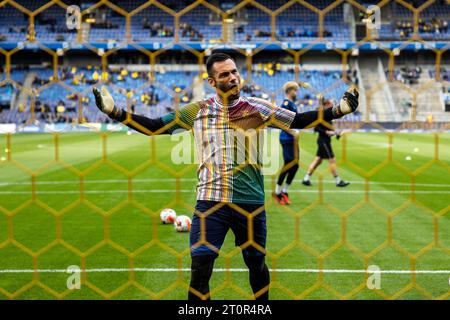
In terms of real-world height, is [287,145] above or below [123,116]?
below

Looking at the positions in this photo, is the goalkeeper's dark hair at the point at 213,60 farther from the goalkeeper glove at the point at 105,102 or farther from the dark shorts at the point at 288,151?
the dark shorts at the point at 288,151

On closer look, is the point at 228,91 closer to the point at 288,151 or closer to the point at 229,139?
the point at 229,139

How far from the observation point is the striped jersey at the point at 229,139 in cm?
372

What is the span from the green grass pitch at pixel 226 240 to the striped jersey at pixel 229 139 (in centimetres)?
21

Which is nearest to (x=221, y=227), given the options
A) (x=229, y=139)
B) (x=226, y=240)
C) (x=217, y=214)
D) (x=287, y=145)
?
(x=217, y=214)

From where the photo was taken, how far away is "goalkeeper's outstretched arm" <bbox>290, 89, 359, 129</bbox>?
136 inches

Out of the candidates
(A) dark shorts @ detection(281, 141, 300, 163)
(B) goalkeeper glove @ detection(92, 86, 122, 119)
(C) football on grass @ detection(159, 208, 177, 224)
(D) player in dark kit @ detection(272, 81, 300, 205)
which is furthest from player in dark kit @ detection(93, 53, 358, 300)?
(A) dark shorts @ detection(281, 141, 300, 163)

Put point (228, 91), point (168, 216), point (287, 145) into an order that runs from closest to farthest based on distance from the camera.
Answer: point (228, 91) → point (168, 216) → point (287, 145)

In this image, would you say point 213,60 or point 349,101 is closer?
point 349,101

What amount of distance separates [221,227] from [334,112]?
0.97m

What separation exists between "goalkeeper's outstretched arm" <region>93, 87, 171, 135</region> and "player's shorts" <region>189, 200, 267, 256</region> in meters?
0.54

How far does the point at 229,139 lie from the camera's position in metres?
3.72

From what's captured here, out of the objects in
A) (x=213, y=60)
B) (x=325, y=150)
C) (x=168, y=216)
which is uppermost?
(x=213, y=60)

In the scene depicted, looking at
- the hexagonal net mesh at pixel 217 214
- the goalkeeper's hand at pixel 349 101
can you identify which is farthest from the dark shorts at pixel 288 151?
the goalkeeper's hand at pixel 349 101
